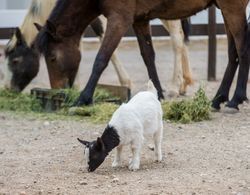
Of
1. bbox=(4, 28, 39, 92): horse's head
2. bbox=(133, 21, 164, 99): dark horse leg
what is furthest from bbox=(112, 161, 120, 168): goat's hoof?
bbox=(4, 28, 39, 92): horse's head

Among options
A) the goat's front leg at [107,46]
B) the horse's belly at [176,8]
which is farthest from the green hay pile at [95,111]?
the horse's belly at [176,8]

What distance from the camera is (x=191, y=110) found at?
7395 mm

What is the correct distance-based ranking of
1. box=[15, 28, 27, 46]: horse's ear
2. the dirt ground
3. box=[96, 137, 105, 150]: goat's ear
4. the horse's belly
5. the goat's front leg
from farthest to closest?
box=[15, 28, 27, 46]: horse's ear
the horse's belly
the goat's front leg
box=[96, 137, 105, 150]: goat's ear
the dirt ground

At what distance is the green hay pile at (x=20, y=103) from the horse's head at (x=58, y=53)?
0.90ft

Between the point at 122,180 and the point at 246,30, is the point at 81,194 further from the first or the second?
the point at 246,30

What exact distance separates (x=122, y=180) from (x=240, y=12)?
3193 mm

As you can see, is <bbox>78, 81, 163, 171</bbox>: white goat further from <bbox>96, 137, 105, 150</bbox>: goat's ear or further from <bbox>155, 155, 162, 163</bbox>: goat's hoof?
<bbox>155, 155, 162, 163</bbox>: goat's hoof

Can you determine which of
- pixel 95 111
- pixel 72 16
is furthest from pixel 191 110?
pixel 72 16

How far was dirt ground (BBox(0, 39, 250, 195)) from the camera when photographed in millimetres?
4969

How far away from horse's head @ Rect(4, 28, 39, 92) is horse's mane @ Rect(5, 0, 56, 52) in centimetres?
3

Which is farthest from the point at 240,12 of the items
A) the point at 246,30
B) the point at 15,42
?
the point at 15,42

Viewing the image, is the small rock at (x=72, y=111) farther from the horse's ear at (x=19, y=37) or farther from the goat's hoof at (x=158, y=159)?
the goat's hoof at (x=158, y=159)

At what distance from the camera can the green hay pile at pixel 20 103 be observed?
27.1ft

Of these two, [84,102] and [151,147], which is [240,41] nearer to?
[84,102]
